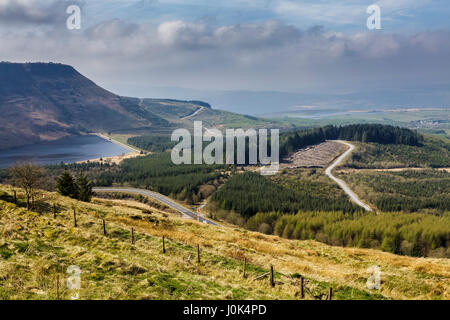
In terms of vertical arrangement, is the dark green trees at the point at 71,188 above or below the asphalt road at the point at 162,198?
above

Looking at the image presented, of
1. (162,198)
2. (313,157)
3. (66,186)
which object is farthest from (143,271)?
(313,157)

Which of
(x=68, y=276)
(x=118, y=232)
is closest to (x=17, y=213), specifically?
(x=118, y=232)

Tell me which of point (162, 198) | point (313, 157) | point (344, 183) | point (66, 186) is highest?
point (66, 186)

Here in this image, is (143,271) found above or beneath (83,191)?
above

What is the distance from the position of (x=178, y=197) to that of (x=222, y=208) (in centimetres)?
2696

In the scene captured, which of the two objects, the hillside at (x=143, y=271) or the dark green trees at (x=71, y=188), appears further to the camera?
the dark green trees at (x=71, y=188)

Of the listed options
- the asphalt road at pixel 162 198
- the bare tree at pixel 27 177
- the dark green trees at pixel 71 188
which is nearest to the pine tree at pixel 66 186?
the dark green trees at pixel 71 188

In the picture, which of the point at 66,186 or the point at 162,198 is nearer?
the point at 66,186

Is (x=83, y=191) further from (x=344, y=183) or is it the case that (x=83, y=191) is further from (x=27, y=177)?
(x=344, y=183)

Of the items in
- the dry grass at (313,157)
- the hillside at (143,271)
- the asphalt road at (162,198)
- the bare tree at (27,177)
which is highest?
Result: the bare tree at (27,177)

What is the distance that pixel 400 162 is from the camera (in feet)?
578

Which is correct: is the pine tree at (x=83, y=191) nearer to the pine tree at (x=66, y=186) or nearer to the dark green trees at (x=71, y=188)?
the dark green trees at (x=71, y=188)

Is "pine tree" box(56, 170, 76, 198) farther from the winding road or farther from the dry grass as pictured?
the dry grass
